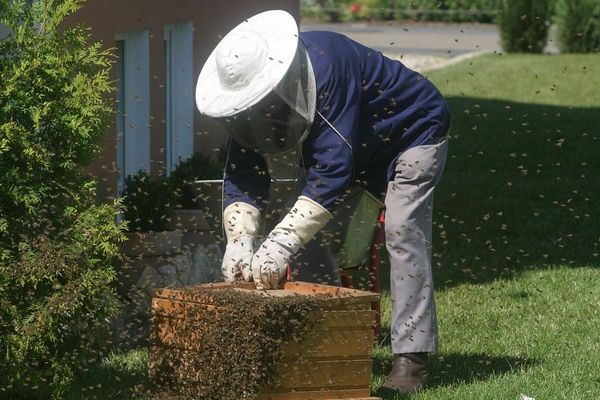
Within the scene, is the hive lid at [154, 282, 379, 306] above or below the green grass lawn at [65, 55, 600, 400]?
above

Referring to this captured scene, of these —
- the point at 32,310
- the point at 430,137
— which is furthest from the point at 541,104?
the point at 32,310

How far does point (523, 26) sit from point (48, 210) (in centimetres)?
2020

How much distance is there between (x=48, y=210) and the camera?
5.10 meters

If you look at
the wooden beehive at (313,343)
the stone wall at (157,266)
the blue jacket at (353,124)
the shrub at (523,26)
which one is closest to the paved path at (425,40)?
the shrub at (523,26)

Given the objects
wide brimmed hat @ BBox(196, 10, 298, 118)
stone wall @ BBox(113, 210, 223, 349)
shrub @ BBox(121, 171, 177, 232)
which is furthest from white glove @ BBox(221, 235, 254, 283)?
shrub @ BBox(121, 171, 177, 232)

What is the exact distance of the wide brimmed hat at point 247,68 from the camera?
472 cm

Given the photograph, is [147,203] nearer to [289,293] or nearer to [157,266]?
[157,266]

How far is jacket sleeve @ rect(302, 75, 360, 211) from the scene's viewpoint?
4945mm

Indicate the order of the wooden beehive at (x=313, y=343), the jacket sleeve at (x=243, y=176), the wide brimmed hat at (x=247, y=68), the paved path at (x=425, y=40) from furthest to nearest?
1. the paved path at (x=425, y=40)
2. the jacket sleeve at (x=243, y=176)
3. the wooden beehive at (x=313, y=343)
4. the wide brimmed hat at (x=247, y=68)

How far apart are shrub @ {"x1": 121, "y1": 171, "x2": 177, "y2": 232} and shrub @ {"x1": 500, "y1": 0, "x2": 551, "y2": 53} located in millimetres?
16774

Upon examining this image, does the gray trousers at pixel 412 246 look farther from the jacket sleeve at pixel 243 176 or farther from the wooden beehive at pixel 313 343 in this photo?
the jacket sleeve at pixel 243 176

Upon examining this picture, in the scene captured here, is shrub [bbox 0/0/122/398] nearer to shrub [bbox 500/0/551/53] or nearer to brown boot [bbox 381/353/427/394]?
brown boot [bbox 381/353/427/394]

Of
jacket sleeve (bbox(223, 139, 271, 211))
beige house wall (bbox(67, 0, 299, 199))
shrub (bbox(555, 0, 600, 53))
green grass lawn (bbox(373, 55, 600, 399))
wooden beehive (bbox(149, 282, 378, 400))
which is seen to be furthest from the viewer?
shrub (bbox(555, 0, 600, 53))

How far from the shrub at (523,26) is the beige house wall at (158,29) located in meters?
12.9
